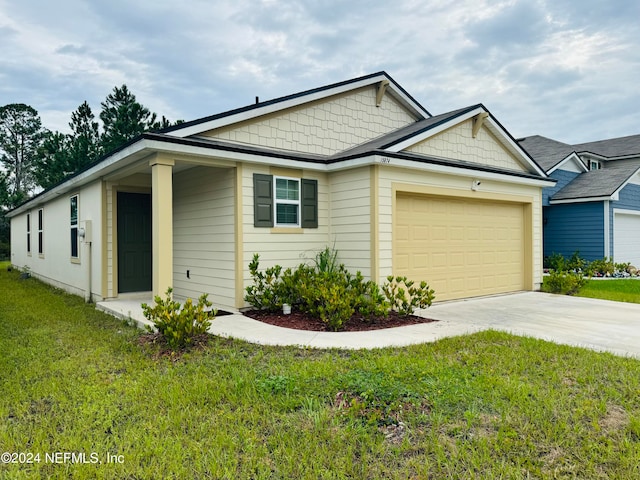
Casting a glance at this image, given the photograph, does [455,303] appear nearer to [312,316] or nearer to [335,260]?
[335,260]

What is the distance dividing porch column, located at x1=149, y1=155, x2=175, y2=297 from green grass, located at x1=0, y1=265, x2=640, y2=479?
1.78 m

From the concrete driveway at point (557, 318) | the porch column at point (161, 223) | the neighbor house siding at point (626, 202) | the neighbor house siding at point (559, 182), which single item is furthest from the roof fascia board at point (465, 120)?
the neighbor house siding at point (626, 202)

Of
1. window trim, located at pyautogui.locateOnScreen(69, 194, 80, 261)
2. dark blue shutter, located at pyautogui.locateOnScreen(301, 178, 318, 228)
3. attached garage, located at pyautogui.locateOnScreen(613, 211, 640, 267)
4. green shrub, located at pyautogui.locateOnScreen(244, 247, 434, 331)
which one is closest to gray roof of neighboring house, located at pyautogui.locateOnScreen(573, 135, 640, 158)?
attached garage, located at pyautogui.locateOnScreen(613, 211, 640, 267)

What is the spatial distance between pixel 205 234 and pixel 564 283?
27.7 ft

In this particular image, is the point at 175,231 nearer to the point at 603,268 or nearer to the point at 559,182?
the point at 603,268

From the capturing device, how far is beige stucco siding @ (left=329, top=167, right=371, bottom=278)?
26.1ft

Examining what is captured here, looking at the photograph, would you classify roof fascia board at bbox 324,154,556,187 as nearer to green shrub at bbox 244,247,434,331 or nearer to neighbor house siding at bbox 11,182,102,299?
green shrub at bbox 244,247,434,331

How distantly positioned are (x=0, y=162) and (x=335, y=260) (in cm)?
4580

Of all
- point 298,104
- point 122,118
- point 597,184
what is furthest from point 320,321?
point 122,118

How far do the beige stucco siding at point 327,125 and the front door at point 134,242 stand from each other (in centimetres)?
336

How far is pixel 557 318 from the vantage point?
7.50 meters

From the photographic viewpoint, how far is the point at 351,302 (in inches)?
279

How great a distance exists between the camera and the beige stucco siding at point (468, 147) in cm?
934

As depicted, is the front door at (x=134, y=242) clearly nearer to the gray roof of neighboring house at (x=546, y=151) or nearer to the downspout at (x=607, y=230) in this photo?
the gray roof of neighboring house at (x=546, y=151)
